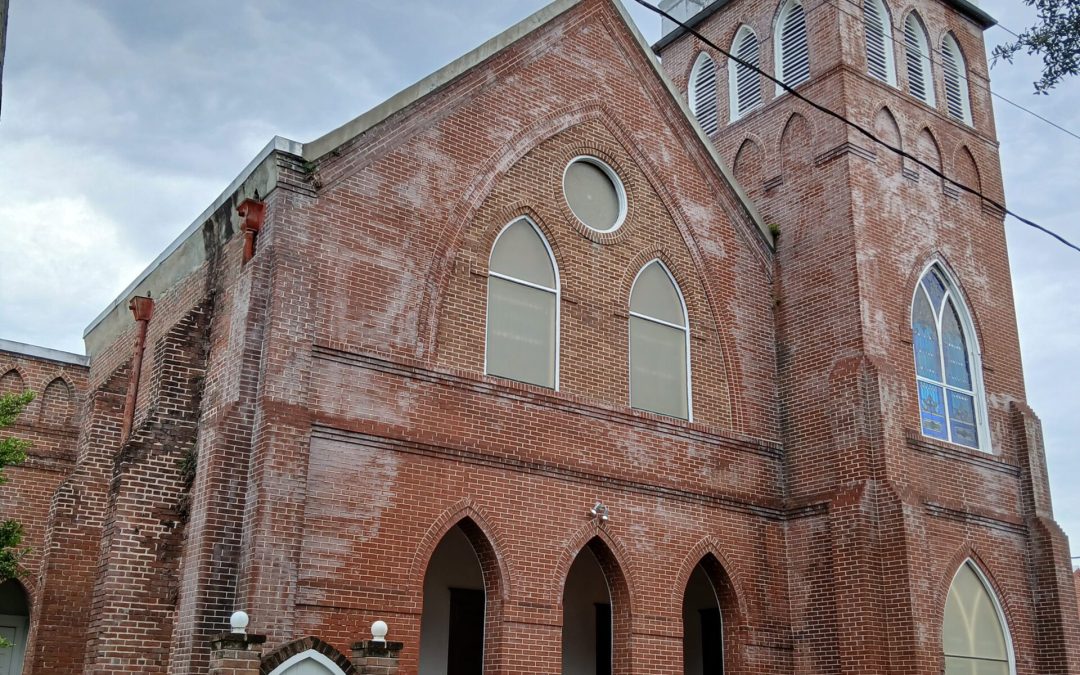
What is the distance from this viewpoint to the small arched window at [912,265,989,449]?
1628 centimetres

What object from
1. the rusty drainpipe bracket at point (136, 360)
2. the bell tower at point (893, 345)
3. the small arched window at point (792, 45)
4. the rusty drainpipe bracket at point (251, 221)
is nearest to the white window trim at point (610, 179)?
the bell tower at point (893, 345)

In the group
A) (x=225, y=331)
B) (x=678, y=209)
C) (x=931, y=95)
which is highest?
(x=931, y=95)

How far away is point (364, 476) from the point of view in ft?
39.1

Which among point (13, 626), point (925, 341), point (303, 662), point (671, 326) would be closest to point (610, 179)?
point (671, 326)

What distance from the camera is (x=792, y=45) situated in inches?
722

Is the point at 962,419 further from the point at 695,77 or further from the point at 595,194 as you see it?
the point at 695,77

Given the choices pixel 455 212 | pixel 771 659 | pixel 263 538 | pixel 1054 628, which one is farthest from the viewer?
pixel 1054 628

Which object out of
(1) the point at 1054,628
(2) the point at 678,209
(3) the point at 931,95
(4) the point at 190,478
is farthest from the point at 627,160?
(1) the point at 1054,628

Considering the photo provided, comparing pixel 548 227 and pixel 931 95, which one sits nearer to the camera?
pixel 548 227

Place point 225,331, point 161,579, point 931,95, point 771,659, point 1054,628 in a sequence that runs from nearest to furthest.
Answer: point 161,579 < point 225,331 < point 771,659 < point 1054,628 < point 931,95

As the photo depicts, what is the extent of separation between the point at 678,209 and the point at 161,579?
855 centimetres

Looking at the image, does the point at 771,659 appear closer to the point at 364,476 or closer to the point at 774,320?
the point at 774,320

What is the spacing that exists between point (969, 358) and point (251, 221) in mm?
10912

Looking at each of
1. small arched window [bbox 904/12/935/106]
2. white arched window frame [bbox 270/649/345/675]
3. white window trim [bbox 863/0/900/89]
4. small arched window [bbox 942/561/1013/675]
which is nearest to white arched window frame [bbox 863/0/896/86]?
white window trim [bbox 863/0/900/89]
